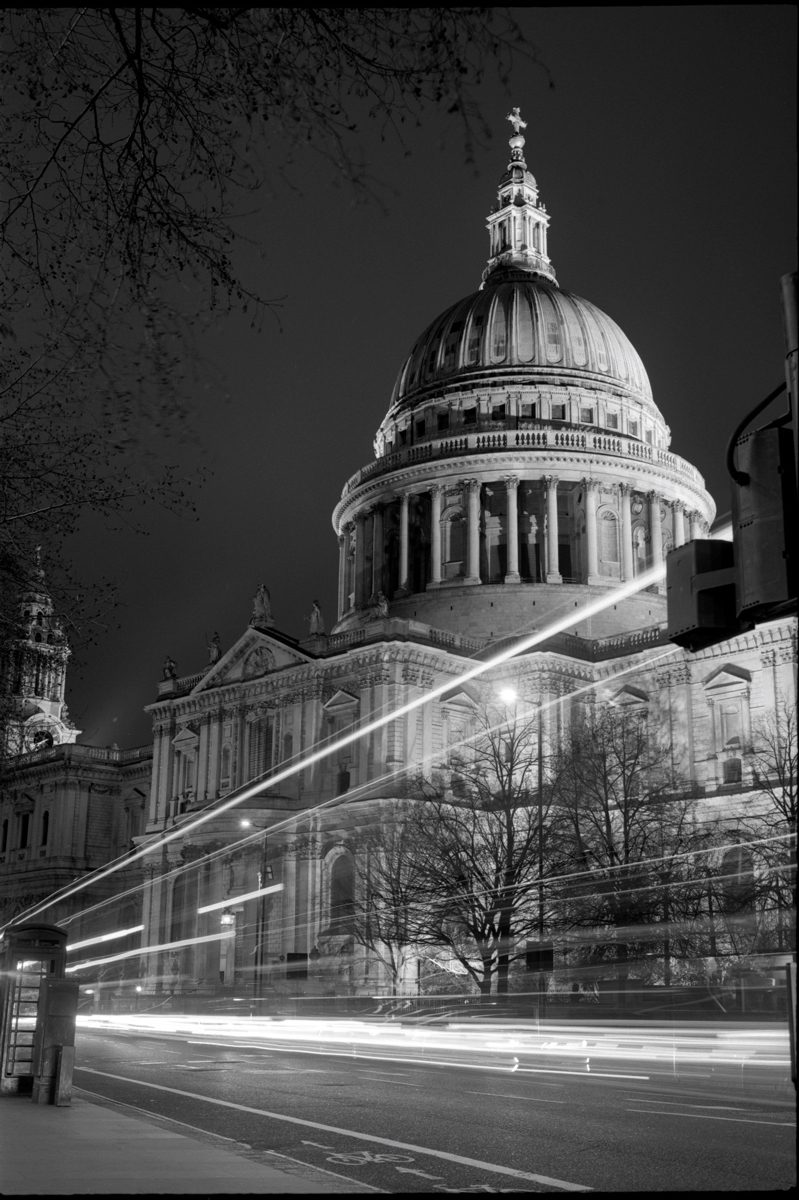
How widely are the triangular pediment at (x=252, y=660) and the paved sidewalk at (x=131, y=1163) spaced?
58.6 metres

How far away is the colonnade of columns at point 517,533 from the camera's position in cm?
8300

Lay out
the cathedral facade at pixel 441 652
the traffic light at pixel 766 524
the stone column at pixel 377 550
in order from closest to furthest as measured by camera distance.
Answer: the traffic light at pixel 766 524 → the cathedral facade at pixel 441 652 → the stone column at pixel 377 550

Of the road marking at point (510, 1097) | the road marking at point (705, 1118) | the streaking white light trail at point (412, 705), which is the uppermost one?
the streaking white light trail at point (412, 705)

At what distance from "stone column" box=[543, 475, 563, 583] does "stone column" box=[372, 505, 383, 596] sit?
12.0m

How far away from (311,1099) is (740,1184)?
964 cm

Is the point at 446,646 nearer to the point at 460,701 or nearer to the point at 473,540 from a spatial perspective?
the point at 460,701

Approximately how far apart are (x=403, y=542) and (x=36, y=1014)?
67.9 m

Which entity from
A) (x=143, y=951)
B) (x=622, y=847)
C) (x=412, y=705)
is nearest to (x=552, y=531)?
(x=412, y=705)

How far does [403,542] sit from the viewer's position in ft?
286

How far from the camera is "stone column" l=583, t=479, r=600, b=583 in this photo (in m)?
82.4

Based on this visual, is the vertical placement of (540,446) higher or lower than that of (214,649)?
higher

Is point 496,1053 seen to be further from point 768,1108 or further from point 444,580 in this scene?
point 444,580

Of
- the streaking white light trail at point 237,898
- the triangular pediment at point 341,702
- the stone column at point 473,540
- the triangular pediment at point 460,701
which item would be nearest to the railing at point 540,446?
the stone column at point 473,540

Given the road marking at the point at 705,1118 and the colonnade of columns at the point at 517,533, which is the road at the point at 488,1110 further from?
the colonnade of columns at the point at 517,533
